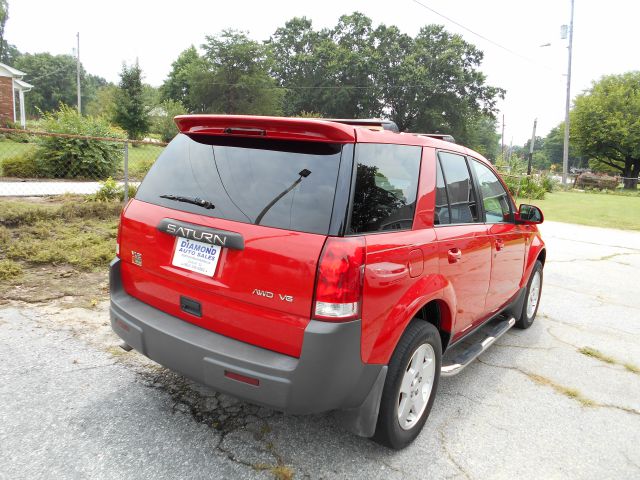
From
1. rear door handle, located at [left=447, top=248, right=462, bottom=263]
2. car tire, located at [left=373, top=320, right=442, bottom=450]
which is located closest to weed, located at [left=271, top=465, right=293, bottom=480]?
car tire, located at [left=373, top=320, right=442, bottom=450]

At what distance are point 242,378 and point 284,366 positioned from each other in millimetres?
215

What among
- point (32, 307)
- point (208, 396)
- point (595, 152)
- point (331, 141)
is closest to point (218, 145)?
point (331, 141)

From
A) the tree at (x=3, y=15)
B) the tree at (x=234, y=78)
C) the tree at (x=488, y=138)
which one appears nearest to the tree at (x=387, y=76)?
the tree at (x=234, y=78)

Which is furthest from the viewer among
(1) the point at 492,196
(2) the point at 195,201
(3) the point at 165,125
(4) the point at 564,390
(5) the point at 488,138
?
(5) the point at 488,138

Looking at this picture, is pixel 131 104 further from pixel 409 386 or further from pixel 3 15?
pixel 409 386

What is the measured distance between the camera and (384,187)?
7.63 feet

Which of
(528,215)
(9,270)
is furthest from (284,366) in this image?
(9,270)

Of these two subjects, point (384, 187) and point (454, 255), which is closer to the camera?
point (384, 187)

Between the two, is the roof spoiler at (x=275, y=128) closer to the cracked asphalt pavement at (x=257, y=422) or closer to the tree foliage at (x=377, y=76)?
the cracked asphalt pavement at (x=257, y=422)

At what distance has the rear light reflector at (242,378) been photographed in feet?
6.64

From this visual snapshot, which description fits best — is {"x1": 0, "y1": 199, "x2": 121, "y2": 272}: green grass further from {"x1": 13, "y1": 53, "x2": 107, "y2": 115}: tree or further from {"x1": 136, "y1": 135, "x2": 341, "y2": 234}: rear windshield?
{"x1": 13, "y1": 53, "x2": 107, "y2": 115}: tree

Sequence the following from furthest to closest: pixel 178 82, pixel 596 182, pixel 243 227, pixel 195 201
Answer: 1. pixel 178 82
2. pixel 596 182
3. pixel 195 201
4. pixel 243 227

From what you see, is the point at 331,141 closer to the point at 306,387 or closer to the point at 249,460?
the point at 306,387

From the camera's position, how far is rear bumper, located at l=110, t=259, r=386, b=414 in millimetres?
1964
